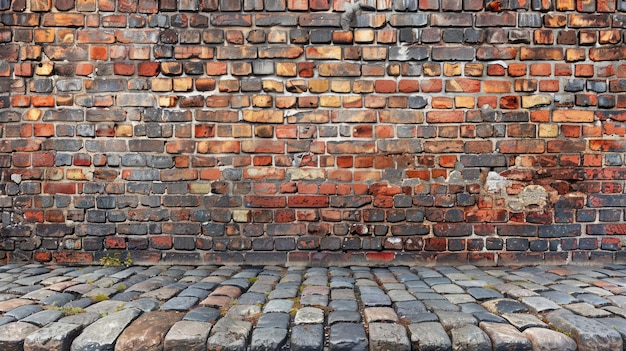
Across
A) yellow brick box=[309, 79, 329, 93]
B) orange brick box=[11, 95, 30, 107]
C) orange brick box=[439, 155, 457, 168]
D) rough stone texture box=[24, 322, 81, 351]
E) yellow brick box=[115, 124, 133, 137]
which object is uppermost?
yellow brick box=[309, 79, 329, 93]

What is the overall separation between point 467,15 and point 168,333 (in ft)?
9.08

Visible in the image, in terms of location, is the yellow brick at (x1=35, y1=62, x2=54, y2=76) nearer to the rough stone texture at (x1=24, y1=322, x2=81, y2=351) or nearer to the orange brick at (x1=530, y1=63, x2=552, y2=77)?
the rough stone texture at (x1=24, y1=322, x2=81, y2=351)

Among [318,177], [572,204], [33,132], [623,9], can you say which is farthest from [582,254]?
[33,132]

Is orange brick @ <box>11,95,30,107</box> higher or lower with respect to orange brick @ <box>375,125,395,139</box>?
higher

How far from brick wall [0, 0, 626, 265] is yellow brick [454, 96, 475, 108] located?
0.05ft

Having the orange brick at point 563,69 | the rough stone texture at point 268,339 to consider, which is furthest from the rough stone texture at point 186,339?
the orange brick at point 563,69

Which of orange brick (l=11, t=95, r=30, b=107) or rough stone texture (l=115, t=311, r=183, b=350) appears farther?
orange brick (l=11, t=95, r=30, b=107)

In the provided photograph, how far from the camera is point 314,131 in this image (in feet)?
8.86

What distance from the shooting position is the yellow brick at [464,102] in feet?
8.83

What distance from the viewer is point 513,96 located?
106 inches

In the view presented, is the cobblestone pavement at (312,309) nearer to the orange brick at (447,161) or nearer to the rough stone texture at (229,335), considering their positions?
the rough stone texture at (229,335)

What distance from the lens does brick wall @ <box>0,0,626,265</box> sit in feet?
8.80

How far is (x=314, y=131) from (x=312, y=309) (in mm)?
1343

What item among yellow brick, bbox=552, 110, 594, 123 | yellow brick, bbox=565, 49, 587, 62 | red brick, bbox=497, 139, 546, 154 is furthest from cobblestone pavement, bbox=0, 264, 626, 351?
yellow brick, bbox=565, 49, 587, 62
